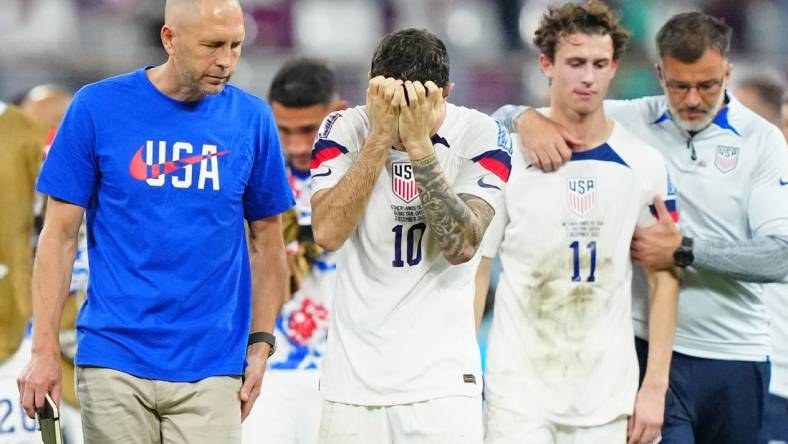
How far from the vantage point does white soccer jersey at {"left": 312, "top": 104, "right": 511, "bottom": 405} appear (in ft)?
16.0

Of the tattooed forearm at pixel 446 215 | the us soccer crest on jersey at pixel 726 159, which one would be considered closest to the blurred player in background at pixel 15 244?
the tattooed forearm at pixel 446 215

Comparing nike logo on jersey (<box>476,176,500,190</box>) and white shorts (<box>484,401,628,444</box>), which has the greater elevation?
nike logo on jersey (<box>476,176,500,190</box>)

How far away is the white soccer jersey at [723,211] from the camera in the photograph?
6059 mm

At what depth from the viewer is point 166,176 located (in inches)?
179

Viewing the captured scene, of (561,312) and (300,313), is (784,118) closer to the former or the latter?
(561,312)

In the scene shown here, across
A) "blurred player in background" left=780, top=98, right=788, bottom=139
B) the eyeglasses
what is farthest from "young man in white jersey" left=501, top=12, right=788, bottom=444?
"blurred player in background" left=780, top=98, right=788, bottom=139

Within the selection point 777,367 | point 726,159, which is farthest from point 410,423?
point 777,367

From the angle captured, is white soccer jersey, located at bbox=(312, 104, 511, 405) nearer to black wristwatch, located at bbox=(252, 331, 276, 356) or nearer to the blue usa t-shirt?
black wristwatch, located at bbox=(252, 331, 276, 356)

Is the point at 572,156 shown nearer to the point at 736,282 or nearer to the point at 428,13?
the point at 736,282

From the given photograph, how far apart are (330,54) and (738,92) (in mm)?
5418

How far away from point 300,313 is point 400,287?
2.08m

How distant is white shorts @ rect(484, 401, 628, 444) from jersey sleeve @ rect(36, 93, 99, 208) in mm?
2052

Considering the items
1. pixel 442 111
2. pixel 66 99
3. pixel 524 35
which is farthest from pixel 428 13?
pixel 442 111

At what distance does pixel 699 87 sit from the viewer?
601cm
